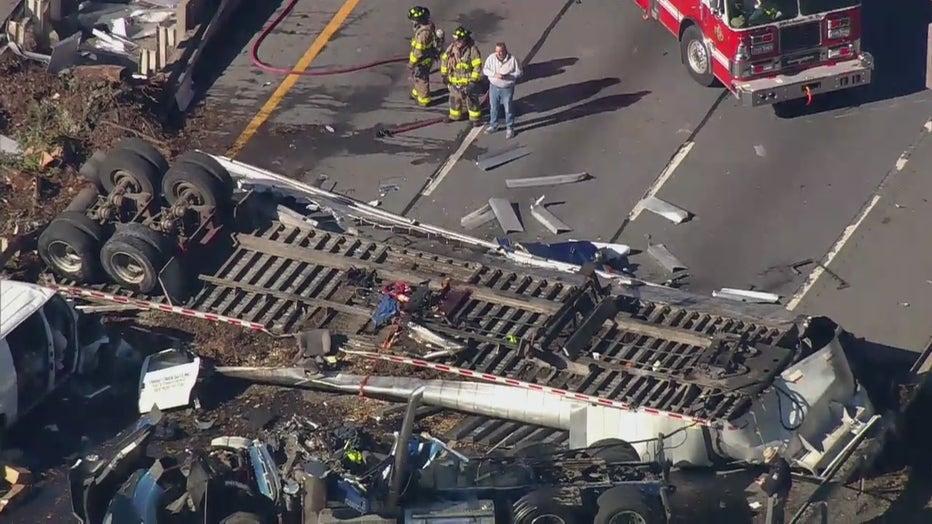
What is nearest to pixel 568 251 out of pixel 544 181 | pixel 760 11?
pixel 544 181

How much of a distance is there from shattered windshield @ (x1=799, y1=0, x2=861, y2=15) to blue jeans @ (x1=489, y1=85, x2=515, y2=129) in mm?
3819

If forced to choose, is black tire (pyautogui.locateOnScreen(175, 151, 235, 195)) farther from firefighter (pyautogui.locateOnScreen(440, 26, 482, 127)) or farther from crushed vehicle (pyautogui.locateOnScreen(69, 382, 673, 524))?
crushed vehicle (pyautogui.locateOnScreen(69, 382, 673, 524))

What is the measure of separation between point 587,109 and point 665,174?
1.79 m

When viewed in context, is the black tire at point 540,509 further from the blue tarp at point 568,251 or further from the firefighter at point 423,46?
the firefighter at point 423,46

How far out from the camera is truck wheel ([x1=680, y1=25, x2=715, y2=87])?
877 inches

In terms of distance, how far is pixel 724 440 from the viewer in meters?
16.4

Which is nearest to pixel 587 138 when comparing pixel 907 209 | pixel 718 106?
pixel 718 106

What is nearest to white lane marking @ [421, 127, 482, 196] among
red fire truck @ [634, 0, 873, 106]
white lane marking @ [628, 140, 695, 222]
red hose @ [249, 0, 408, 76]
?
red hose @ [249, 0, 408, 76]

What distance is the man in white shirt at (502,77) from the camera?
2141 centimetres

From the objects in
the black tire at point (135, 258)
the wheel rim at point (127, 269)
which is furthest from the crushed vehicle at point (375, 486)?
the wheel rim at point (127, 269)

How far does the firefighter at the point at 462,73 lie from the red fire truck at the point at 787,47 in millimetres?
3106

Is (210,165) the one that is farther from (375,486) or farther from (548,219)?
(375,486)

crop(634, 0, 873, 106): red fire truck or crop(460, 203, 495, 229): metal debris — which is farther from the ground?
crop(634, 0, 873, 106): red fire truck

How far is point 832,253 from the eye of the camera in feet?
64.9
